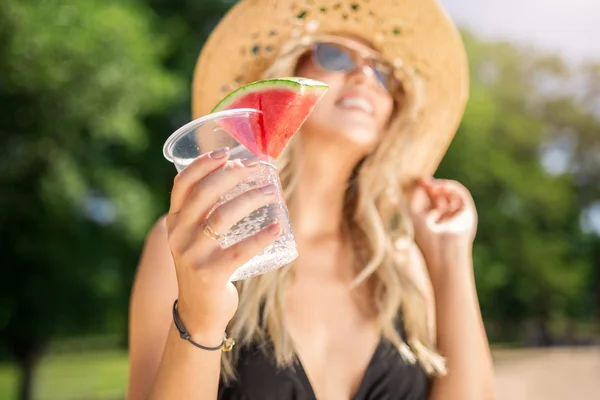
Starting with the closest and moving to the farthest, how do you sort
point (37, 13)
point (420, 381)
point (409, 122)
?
point (420, 381) → point (409, 122) → point (37, 13)

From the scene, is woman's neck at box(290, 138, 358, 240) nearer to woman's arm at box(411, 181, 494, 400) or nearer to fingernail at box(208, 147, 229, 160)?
woman's arm at box(411, 181, 494, 400)

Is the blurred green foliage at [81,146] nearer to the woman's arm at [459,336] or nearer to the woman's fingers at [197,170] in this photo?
the woman's arm at [459,336]

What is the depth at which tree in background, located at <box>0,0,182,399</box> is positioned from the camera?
40.7 feet

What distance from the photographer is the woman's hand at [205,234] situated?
1.43 meters

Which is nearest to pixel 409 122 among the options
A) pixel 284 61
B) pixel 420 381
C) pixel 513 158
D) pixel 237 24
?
pixel 284 61

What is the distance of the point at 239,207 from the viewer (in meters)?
1.42

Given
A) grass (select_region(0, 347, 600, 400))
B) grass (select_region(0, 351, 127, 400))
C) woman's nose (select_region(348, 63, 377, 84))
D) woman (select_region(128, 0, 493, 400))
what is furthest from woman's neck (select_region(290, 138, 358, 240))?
grass (select_region(0, 351, 127, 400))

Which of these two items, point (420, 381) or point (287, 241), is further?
point (420, 381)

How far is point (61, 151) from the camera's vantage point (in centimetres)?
1332

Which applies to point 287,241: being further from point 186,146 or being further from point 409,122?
point 409,122

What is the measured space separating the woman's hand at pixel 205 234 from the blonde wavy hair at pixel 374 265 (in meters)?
0.81

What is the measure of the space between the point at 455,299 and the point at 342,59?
104cm

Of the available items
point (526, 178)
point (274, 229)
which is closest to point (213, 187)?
point (274, 229)

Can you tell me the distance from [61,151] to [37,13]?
2585 millimetres
